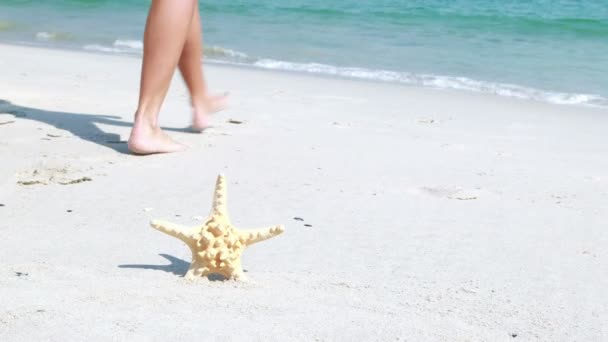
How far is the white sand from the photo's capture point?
6.62 feet

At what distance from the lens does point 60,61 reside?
21.7 feet

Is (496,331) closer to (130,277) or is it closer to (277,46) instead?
(130,277)

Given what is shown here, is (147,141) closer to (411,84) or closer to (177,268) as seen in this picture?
(177,268)

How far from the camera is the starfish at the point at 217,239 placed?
2.14 m

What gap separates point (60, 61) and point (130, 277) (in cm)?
468

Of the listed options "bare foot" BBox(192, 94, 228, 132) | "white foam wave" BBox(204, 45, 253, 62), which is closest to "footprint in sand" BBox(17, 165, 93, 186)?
"bare foot" BBox(192, 94, 228, 132)

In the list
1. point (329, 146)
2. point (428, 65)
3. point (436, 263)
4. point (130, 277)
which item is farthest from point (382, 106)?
point (130, 277)

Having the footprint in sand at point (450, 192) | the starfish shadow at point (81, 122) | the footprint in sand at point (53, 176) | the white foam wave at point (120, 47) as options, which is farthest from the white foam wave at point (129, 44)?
the footprint in sand at point (450, 192)

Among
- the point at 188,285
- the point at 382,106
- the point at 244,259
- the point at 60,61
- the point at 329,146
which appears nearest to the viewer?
the point at 188,285

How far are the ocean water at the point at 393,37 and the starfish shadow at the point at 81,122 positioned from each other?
3.10 metres

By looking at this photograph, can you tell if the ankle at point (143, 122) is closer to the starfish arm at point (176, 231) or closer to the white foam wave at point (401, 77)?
the starfish arm at point (176, 231)

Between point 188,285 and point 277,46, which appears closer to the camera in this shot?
point 188,285

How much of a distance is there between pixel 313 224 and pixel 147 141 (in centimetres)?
102

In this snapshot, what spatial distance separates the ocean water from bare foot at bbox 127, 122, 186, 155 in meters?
3.33
